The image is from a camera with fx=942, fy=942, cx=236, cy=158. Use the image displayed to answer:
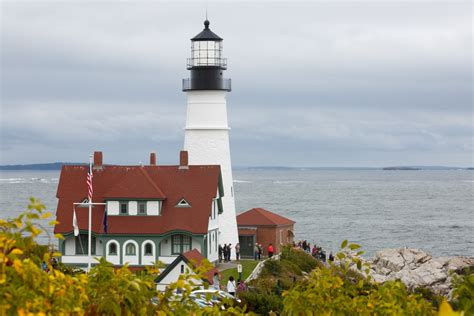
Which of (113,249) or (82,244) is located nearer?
(113,249)

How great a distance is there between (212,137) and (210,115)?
108 centimetres

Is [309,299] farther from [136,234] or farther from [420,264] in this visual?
[420,264]

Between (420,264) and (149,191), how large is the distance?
59.1 ft

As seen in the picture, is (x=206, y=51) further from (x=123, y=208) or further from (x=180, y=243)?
(x=180, y=243)

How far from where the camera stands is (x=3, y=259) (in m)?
7.54

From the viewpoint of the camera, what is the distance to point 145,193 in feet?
135

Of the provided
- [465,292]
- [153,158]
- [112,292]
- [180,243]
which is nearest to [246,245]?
[180,243]

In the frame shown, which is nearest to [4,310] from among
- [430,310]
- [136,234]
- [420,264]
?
[430,310]

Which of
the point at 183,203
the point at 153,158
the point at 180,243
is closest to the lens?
the point at 180,243

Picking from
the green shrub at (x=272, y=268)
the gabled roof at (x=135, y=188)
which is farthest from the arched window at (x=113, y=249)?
the green shrub at (x=272, y=268)

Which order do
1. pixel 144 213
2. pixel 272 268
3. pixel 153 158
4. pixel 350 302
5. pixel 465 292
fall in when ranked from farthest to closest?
pixel 153 158
pixel 144 213
pixel 272 268
pixel 350 302
pixel 465 292

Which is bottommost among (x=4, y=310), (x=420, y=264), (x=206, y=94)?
(x=420, y=264)

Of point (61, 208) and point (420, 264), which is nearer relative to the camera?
point (61, 208)

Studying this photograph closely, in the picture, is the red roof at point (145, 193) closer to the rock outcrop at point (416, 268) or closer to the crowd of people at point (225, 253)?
the crowd of people at point (225, 253)
